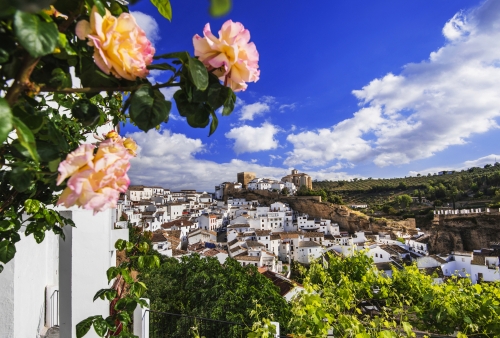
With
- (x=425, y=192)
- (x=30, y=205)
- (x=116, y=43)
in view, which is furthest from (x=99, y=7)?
(x=425, y=192)

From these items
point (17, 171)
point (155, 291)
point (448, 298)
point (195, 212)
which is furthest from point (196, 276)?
point (195, 212)

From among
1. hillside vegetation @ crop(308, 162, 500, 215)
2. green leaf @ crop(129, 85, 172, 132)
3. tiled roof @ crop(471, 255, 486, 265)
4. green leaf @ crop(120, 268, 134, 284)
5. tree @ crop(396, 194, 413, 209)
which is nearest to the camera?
green leaf @ crop(129, 85, 172, 132)

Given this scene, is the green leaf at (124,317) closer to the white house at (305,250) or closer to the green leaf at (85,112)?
the green leaf at (85,112)

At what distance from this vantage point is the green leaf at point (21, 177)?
0.63 meters

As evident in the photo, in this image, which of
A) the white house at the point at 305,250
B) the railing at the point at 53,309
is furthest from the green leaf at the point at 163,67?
the white house at the point at 305,250

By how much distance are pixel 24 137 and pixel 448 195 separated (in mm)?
56795

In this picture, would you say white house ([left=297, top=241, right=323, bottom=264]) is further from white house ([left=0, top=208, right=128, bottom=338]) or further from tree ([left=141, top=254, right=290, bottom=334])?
white house ([left=0, top=208, right=128, bottom=338])

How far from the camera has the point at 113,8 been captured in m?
0.72

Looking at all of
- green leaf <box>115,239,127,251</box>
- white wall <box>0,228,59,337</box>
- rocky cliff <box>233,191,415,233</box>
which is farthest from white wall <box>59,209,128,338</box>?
rocky cliff <box>233,191,415,233</box>

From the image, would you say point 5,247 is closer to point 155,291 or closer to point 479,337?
point 479,337

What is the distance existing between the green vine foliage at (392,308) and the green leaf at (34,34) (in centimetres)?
191

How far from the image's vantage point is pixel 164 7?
71 centimetres

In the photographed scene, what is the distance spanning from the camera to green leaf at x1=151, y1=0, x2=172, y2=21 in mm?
704

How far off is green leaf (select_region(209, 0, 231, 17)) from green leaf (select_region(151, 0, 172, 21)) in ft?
1.09
